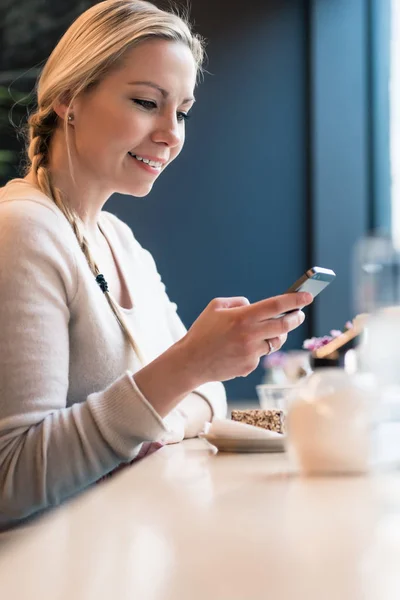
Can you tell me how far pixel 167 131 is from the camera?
1.69 metres

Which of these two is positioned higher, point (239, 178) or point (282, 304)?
point (282, 304)

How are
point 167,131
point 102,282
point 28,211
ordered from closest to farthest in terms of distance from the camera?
point 28,211
point 102,282
point 167,131

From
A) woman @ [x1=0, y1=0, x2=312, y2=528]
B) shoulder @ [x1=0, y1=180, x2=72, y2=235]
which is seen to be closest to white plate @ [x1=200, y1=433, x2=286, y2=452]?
woman @ [x1=0, y1=0, x2=312, y2=528]

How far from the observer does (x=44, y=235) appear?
1401 millimetres

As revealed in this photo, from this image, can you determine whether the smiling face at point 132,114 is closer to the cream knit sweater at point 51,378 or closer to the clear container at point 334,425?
the cream knit sweater at point 51,378

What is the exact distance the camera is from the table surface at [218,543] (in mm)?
527

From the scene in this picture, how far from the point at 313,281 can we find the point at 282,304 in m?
0.05

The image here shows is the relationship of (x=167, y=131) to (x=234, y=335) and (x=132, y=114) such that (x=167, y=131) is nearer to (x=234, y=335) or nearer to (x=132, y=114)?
(x=132, y=114)

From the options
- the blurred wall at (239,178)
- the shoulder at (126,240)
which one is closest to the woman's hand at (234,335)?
the shoulder at (126,240)

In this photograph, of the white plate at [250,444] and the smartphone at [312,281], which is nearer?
the smartphone at [312,281]

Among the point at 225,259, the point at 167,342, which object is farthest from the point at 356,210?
the point at 167,342

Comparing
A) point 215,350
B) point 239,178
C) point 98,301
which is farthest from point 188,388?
point 239,178

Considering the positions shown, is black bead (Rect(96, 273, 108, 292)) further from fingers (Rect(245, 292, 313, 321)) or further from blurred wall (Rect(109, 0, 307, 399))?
blurred wall (Rect(109, 0, 307, 399))

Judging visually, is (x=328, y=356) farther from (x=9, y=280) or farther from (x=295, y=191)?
(x=295, y=191)
